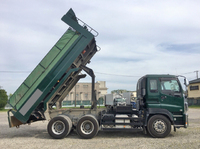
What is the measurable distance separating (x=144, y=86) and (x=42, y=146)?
4.72 meters

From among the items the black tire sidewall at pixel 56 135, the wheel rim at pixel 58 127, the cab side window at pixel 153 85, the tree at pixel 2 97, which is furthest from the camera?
the tree at pixel 2 97

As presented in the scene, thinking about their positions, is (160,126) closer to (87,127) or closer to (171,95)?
(171,95)

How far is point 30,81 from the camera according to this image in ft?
28.5

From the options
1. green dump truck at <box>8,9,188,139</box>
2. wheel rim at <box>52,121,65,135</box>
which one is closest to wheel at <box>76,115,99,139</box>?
green dump truck at <box>8,9,188,139</box>

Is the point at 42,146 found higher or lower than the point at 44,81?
lower

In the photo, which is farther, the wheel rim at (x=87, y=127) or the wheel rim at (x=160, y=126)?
the wheel rim at (x=87, y=127)

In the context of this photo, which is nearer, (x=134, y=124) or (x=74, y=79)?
(x=134, y=124)

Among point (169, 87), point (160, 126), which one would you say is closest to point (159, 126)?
point (160, 126)

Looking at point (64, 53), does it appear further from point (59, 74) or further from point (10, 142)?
point (10, 142)

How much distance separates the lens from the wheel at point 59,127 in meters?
8.56

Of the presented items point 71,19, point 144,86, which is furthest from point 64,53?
point 144,86

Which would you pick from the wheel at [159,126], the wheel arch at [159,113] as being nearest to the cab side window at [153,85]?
the wheel arch at [159,113]

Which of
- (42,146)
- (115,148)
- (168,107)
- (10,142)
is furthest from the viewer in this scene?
(168,107)

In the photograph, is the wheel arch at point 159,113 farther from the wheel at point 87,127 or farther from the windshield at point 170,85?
the wheel at point 87,127
